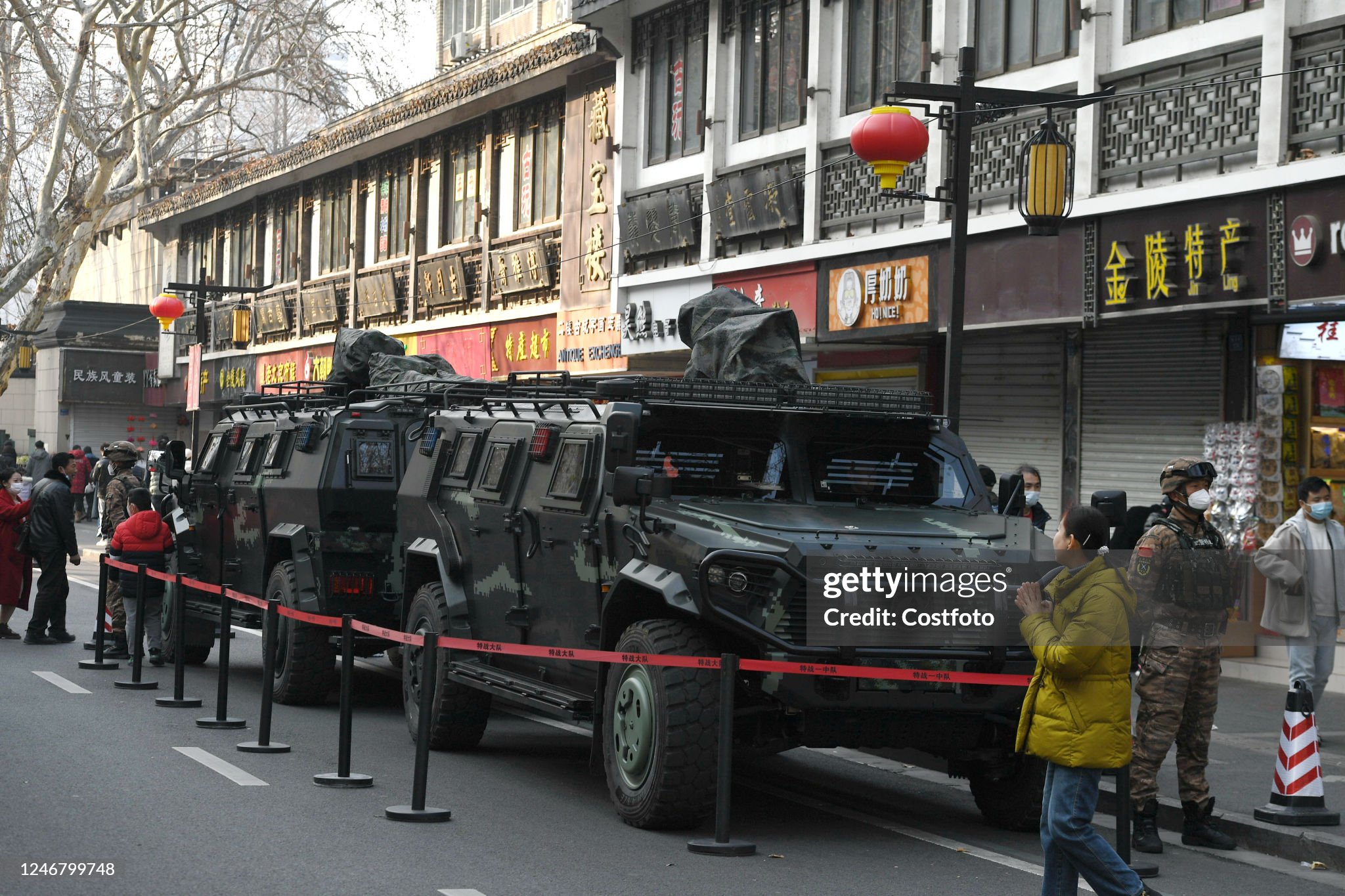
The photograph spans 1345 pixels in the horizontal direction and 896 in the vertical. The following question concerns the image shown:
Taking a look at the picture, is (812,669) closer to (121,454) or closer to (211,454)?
(211,454)

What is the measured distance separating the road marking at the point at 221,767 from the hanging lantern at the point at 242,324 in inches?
1242

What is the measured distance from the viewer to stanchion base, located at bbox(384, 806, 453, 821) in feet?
27.8

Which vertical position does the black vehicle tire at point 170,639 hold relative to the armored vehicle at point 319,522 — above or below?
below

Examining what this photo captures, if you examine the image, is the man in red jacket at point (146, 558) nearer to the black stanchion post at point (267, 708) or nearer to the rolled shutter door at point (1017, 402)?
the black stanchion post at point (267, 708)

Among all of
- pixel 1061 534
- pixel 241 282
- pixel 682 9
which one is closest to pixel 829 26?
pixel 682 9

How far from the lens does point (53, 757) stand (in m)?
10.0

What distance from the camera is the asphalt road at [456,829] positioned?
7262 mm

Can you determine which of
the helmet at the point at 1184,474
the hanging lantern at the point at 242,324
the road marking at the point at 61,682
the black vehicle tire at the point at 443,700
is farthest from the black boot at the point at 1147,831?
the hanging lantern at the point at 242,324

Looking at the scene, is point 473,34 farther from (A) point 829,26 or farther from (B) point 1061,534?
(B) point 1061,534

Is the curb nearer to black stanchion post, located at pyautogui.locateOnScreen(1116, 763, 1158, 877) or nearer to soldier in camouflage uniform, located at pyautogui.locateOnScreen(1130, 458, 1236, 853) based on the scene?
soldier in camouflage uniform, located at pyautogui.locateOnScreen(1130, 458, 1236, 853)

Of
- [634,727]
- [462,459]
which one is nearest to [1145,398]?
[462,459]

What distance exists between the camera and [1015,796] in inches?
349

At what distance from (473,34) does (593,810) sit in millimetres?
26230

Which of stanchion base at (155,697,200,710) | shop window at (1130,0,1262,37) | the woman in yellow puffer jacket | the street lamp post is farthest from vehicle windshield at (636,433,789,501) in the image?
shop window at (1130,0,1262,37)
